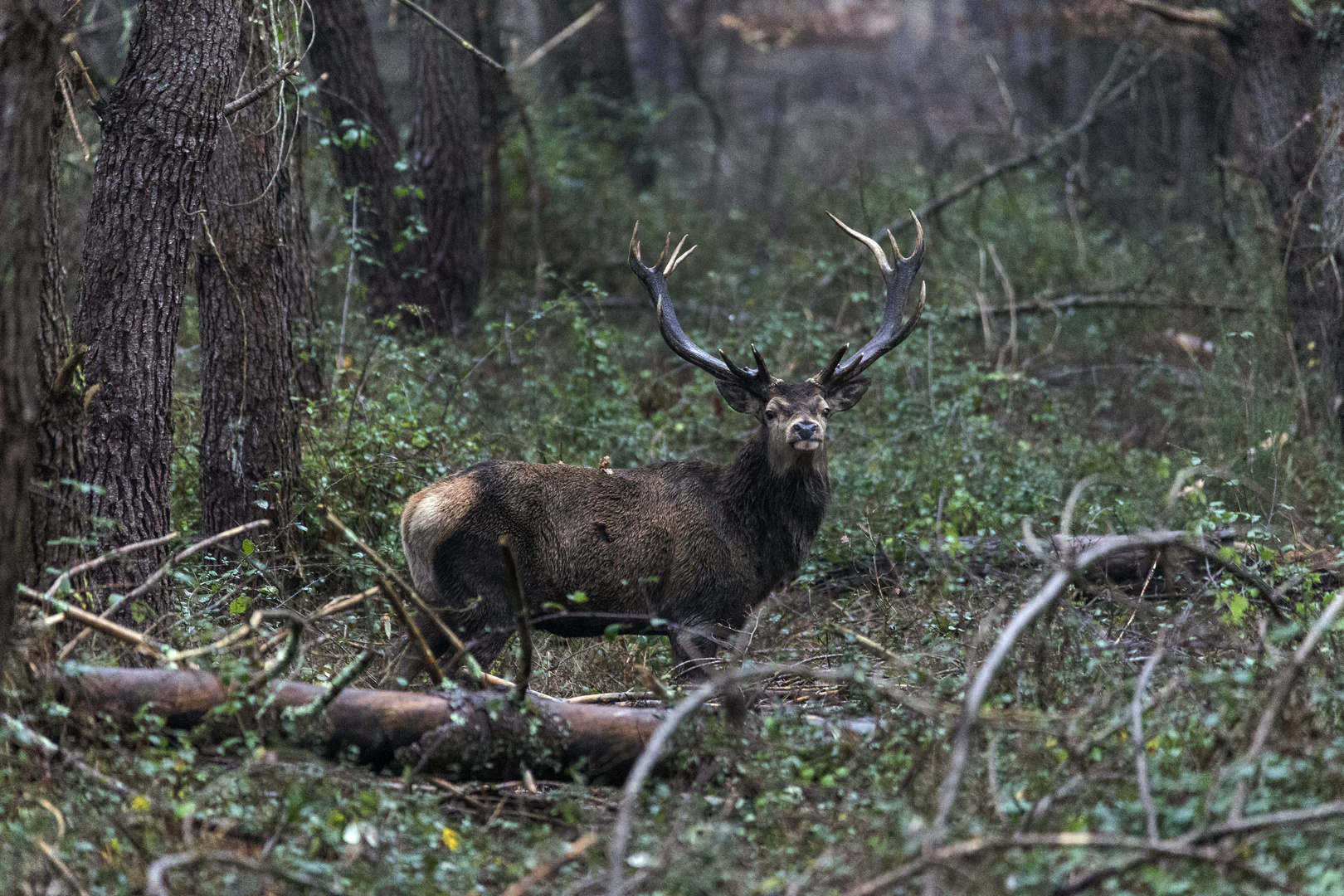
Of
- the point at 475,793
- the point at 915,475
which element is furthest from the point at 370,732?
the point at 915,475

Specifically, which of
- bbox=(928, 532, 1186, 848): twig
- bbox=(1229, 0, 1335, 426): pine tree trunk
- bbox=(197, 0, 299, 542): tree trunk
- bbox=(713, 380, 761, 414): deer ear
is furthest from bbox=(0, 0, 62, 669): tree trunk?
bbox=(1229, 0, 1335, 426): pine tree trunk

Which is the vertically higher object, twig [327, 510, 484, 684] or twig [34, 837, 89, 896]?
twig [327, 510, 484, 684]

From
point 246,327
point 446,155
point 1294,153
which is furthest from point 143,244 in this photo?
point 1294,153

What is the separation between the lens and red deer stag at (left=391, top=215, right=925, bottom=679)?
21.0 feet

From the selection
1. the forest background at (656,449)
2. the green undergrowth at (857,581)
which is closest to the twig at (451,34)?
the forest background at (656,449)

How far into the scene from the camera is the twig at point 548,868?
3.83 m

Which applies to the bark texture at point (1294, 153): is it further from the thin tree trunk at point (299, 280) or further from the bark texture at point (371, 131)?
the thin tree trunk at point (299, 280)

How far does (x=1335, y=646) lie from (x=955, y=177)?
450 inches

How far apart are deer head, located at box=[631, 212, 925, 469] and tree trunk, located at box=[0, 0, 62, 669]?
3.65m

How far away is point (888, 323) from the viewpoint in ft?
24.8

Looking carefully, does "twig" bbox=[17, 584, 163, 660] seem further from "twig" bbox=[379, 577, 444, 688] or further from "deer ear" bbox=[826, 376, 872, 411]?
"deer ear" bbox=[826, 376, 872, 411]

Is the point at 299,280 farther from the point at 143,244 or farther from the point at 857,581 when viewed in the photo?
the point at 857,581

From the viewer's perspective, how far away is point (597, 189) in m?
15.2

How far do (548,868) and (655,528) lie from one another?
311 centimetres
